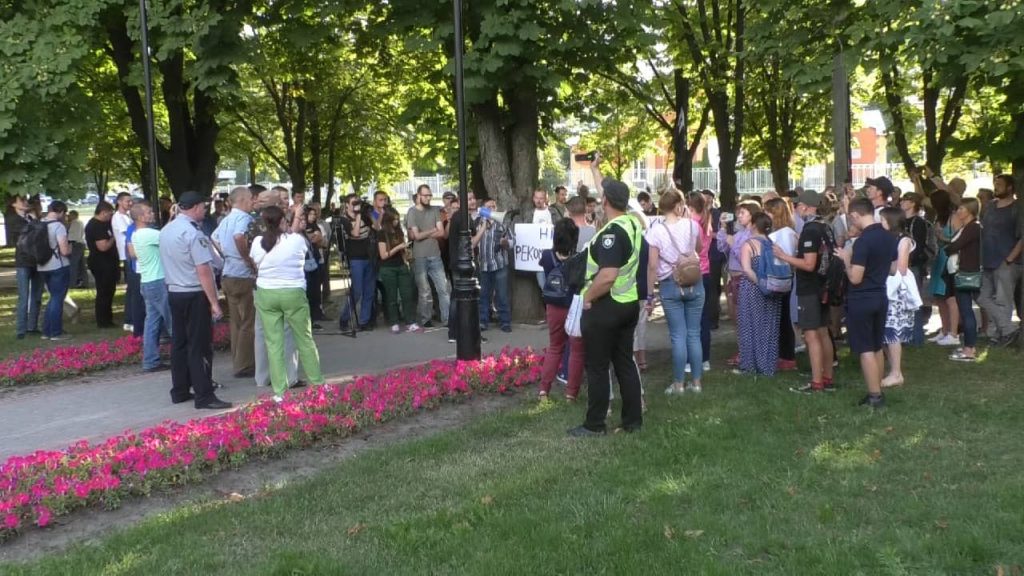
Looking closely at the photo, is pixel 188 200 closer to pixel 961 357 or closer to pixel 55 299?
pixel 55 299

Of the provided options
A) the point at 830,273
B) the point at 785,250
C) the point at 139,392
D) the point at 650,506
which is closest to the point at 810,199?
the point at 785,250

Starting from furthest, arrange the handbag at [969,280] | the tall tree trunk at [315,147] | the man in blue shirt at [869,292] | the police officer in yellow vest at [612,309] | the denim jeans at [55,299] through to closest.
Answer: the tall tree trunk at [315,147] < the denim jeans at [55,299] < the handbag at [969,280] < the man in blue shirt at [869,292] < the police officer in yellow vest at [612,309]

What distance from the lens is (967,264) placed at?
34.8ft

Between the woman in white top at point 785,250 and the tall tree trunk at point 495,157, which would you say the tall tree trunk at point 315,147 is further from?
the woman in white top at point 785,250

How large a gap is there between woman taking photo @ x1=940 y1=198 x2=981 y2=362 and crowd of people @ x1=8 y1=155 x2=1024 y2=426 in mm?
16

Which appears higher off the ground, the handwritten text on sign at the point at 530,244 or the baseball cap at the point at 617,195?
the baseball cap at the point at 617,195

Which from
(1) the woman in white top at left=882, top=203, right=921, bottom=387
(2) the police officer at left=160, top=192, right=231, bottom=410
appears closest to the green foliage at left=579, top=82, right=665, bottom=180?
(1) the woman in white top at left=882, top=203, right=921, bottom=387

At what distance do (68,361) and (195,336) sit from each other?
3196 mm

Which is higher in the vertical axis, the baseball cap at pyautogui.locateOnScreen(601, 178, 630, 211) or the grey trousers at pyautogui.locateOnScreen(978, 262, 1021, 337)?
the baseball cap at pyautogui.locateOnScreen(601, 178, 630, 211)

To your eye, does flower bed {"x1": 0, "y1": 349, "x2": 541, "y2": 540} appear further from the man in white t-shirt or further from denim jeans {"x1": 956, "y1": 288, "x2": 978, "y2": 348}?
the man in white t-shirt

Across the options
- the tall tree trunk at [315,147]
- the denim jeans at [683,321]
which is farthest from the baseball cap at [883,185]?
the tall tree trunk at [315,147]

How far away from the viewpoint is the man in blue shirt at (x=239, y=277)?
32.4 feet

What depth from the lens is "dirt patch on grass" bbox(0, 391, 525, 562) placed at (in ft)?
18.7

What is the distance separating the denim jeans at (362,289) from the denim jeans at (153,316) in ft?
9.70
